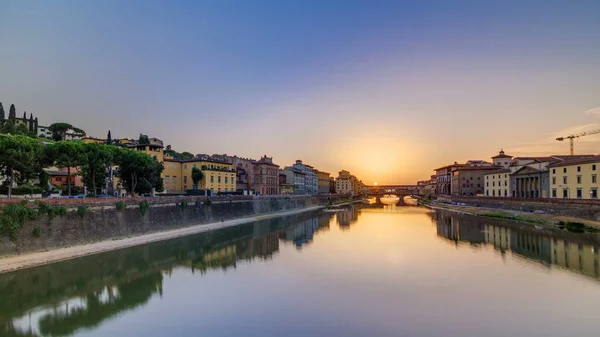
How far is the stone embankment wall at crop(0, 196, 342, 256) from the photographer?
77.6ft

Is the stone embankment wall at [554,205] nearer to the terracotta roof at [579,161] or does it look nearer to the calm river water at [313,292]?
the terracotta roof at [579,161]

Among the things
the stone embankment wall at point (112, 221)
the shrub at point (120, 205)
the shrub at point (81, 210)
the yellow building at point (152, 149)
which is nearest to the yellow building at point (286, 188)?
the stone embankment wall at point (112, 221)

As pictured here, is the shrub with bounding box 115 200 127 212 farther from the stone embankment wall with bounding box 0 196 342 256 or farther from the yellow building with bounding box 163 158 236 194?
the yellow building with bounding box 163 158 236 194

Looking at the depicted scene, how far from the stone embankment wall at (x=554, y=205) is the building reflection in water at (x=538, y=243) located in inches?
210

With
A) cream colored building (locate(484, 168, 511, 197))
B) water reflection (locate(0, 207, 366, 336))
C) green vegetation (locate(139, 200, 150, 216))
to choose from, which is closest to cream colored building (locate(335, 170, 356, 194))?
cream colored building (locate(484, 168, 511, 197))

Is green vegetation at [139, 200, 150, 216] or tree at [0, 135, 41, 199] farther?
green vegetation at [139, 200, 150, 216]

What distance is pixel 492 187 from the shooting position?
80.9m

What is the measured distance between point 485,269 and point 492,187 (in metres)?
66.1

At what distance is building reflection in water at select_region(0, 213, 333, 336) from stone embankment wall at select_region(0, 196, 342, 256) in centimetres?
260

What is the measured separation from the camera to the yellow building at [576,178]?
149 ft

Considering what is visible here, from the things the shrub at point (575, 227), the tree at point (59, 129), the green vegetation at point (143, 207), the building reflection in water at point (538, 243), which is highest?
the tree at point (59, 129)

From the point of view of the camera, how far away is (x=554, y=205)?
47.0m

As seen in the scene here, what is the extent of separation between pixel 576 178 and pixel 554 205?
5.61m

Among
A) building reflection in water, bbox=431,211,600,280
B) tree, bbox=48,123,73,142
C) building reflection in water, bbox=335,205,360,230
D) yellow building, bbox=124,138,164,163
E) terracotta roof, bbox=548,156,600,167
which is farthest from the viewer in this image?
tree, bbox=48,123,73,142
